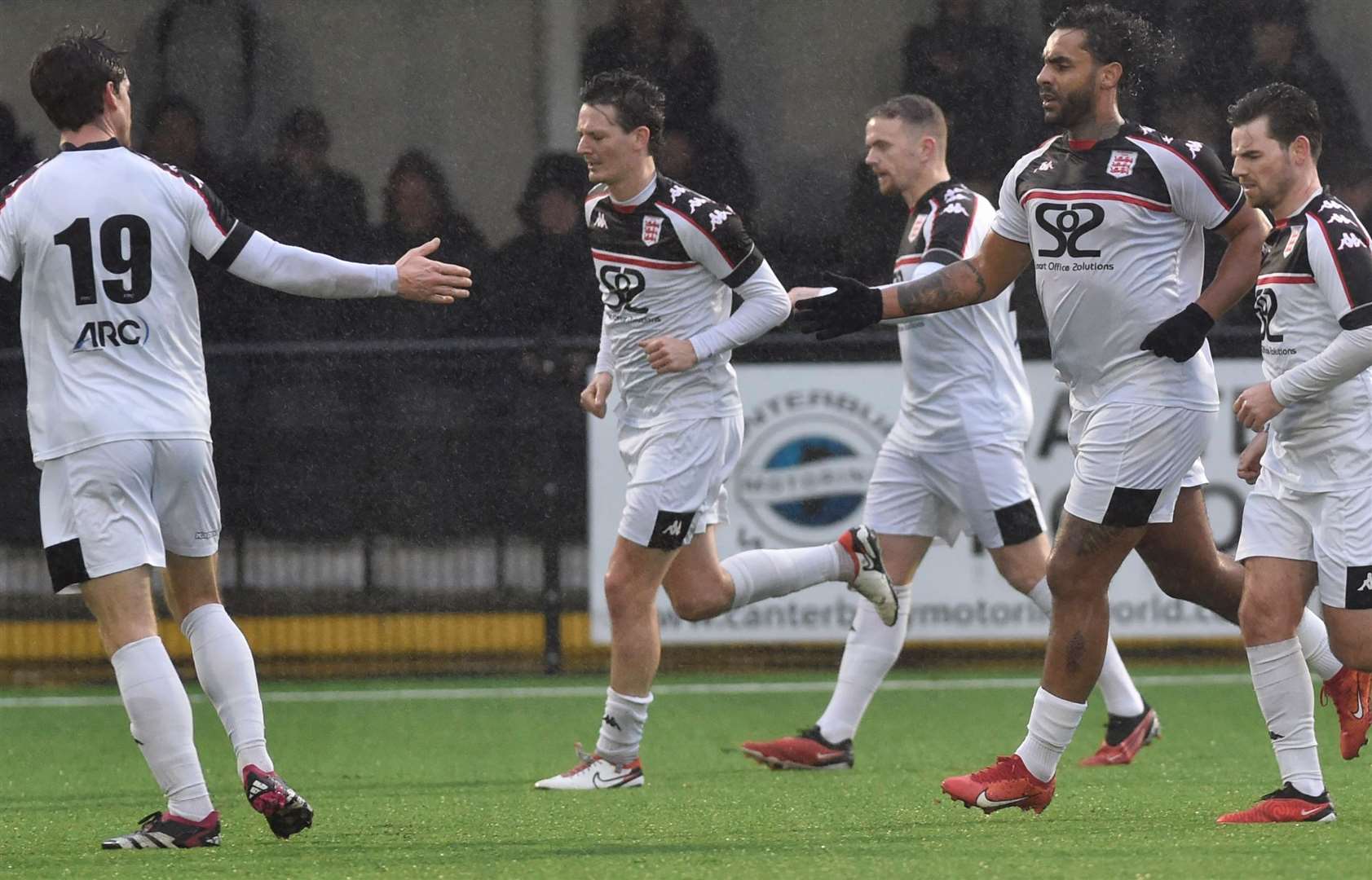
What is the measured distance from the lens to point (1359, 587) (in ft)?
18.0

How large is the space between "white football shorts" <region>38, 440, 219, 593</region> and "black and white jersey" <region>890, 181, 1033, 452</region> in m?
2.76

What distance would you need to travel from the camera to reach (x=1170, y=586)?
235 inches

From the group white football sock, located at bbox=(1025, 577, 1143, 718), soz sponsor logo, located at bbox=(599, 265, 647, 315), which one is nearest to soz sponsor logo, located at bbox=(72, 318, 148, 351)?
soz sponsor logo, located at bbox=(599, 265, 647, 315)

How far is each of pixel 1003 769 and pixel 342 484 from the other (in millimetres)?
5400

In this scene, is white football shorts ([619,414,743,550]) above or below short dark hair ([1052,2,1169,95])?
below

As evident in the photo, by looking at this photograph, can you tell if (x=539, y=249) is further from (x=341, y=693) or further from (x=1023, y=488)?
(x=1023, y=488)

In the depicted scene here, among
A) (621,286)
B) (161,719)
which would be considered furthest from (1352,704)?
(161,719)

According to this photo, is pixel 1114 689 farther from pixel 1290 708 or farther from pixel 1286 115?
pixel 1286 115

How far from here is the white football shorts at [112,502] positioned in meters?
5.19

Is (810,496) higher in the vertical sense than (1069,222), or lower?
lower

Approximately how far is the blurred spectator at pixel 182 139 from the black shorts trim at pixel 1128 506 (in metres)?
6.33

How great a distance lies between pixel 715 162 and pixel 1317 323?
5747 millimetres

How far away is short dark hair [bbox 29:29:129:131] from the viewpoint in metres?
5.21

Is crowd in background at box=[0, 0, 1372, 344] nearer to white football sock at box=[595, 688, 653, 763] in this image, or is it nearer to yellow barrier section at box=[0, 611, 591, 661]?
yellow barrier section at box=[0, 611, 591, 661]
